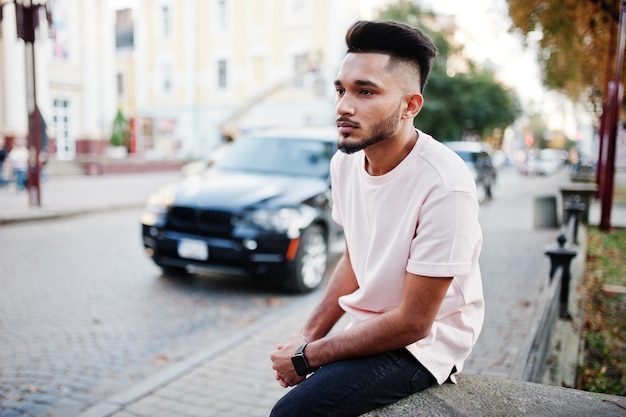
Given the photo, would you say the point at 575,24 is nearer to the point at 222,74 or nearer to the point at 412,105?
the point at 412,105

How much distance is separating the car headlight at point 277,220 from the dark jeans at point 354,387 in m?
4.36

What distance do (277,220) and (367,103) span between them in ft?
14.5

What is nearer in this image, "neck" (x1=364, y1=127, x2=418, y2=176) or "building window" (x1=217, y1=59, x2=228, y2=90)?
"neck" (x1=364, y1=127, x2=418, y2=176)

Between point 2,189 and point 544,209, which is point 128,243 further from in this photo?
point 2,189

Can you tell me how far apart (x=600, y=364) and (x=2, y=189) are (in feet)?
63.6

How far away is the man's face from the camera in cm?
184

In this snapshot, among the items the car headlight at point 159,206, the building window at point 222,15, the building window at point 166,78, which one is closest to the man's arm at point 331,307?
the car headlight at point 159,206

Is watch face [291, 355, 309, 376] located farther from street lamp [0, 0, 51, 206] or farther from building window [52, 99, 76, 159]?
building window [52, 99, 76, 159]

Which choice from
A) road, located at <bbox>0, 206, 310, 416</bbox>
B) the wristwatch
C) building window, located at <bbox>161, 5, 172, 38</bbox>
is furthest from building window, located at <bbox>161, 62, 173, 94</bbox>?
the wristwatch

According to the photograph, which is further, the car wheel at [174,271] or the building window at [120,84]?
the building window at [120,84]

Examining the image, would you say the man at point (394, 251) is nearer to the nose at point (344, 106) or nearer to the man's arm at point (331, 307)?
the nose at point (344, 106)

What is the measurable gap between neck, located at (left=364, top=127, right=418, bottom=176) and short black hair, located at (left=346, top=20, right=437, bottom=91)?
0.83ft

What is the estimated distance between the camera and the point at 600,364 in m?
4.08

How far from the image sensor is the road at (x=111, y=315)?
4027mm
